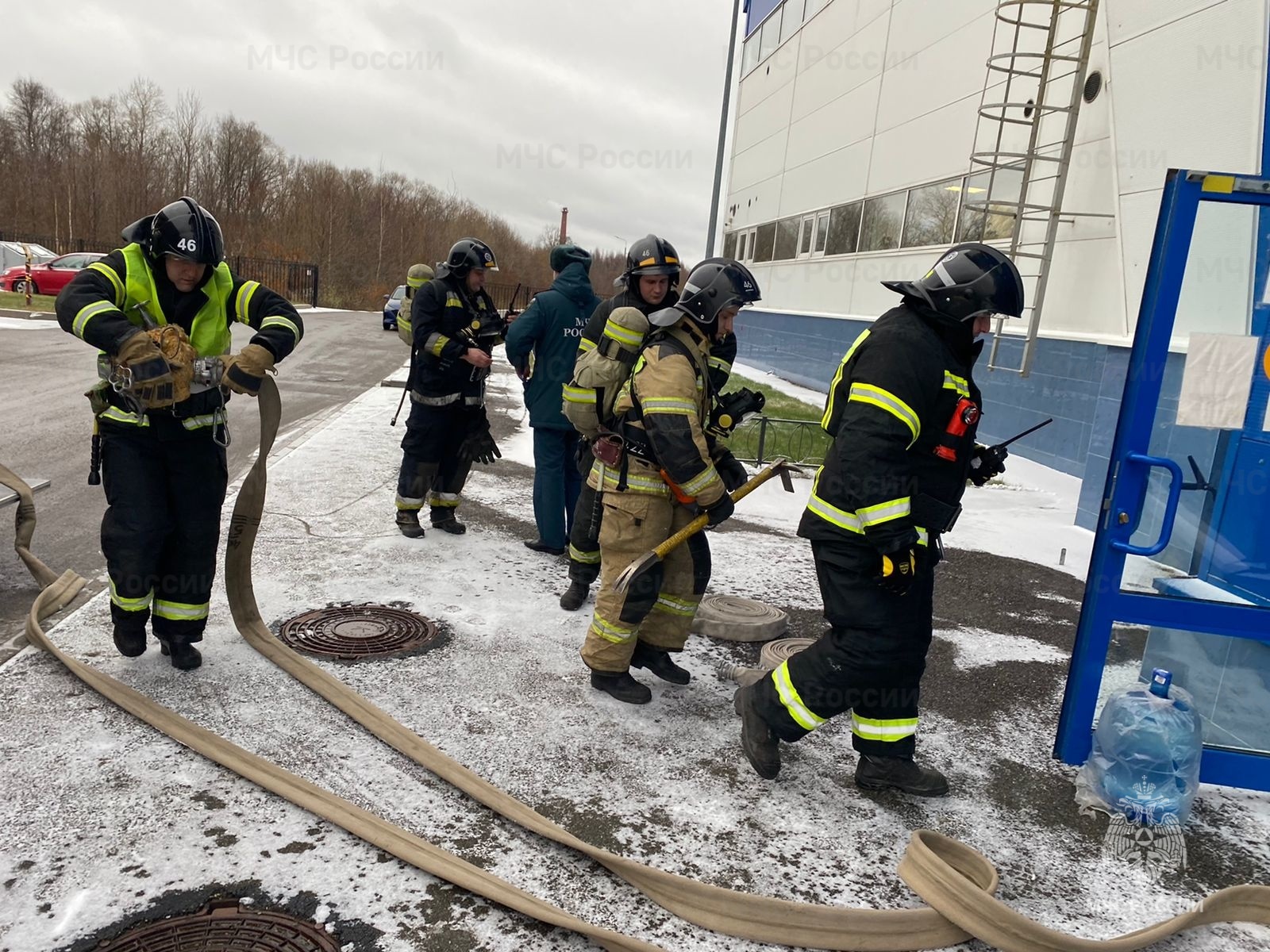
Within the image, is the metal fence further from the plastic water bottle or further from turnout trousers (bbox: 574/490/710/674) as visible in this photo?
the plastic water bottle

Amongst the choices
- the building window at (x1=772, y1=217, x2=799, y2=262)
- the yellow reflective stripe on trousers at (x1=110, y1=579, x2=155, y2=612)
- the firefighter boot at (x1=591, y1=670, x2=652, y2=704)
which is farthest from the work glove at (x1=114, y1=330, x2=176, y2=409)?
the building window at (x1=772, y1=217, x2=799, y2=262)

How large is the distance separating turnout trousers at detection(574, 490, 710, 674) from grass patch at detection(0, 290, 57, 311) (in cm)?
2217

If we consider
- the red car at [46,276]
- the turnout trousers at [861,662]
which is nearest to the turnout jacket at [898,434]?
the turnout trousers at [861,662]

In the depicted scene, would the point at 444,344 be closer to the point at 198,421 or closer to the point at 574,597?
the point at 574,597

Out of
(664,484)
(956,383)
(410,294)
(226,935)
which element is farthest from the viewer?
(410,294)

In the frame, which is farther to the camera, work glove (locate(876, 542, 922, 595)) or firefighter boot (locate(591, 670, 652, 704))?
firefighter boot (locate(591, 670, 652, 704))

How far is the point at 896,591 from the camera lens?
2982 millimetres

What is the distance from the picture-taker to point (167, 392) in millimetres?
3445

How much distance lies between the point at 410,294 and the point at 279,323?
8.08 feet

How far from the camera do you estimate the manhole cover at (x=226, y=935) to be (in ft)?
7.26

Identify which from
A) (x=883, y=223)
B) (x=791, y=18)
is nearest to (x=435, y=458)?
(x=883, y=223)

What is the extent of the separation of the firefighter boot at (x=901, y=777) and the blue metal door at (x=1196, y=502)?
625mm

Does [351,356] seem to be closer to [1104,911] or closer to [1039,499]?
[1039,499]

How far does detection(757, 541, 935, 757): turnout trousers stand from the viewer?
311 cm
